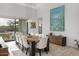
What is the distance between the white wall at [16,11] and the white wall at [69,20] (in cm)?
21

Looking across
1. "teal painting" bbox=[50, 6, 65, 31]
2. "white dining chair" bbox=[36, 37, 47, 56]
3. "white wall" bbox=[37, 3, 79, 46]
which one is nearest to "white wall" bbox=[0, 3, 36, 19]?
"white wall" bbox=[37, 3, 79, 46]

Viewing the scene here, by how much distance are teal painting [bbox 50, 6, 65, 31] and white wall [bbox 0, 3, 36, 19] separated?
46 cm

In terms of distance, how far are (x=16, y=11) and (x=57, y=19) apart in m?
0.98

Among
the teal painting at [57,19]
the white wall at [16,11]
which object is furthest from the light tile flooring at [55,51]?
the white wall at [16,11]

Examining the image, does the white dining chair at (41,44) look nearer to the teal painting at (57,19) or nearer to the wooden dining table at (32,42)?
A: the wooden dining table at (32,42)

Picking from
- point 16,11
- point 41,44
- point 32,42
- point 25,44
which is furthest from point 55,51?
point 16,11

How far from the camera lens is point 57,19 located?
8.69 feet

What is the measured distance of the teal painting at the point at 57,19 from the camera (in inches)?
104

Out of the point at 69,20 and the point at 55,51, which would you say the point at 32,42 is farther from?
the point at 69,20

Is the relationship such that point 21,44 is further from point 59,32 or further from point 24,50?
point 59,32

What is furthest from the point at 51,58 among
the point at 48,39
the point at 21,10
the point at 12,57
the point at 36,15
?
the point at 21,10

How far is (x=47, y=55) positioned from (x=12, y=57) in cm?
79

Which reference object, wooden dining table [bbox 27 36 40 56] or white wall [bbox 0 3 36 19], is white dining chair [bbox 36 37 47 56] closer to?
wooden dining table [bbox 27 36 40 56]

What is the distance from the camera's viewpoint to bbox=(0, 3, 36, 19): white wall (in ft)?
8.06
